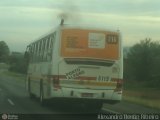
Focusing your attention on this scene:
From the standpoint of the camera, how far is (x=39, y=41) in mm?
23094

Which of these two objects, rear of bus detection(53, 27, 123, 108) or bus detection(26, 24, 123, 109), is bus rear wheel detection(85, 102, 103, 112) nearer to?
bus detection(26, 24, 123, 109)

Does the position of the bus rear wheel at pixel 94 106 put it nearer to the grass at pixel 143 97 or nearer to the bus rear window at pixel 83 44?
the bus rear window at pixel 83 44

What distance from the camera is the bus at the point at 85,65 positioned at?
59.3 feet

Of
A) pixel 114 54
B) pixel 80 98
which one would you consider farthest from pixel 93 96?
pixel 114 54

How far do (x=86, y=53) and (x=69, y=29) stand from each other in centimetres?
103

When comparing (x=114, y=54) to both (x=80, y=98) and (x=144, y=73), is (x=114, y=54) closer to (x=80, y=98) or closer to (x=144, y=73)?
(x=80, y=98)

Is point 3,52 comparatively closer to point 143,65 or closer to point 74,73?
point 143,65

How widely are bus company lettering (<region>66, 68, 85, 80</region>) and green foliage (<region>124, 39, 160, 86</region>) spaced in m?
80.7

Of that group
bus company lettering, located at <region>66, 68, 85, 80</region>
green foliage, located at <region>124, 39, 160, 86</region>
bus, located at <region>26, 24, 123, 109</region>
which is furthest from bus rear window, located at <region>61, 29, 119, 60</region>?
green foliage, located at <region>124, 39, 160, 86</region>

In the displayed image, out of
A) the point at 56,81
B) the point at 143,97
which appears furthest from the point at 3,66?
the point at 56,81

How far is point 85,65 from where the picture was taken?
18281 millimetres

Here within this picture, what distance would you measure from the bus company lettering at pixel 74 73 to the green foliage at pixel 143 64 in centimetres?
8075

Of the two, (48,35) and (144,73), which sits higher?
(48,35)

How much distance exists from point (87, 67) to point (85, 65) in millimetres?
104
